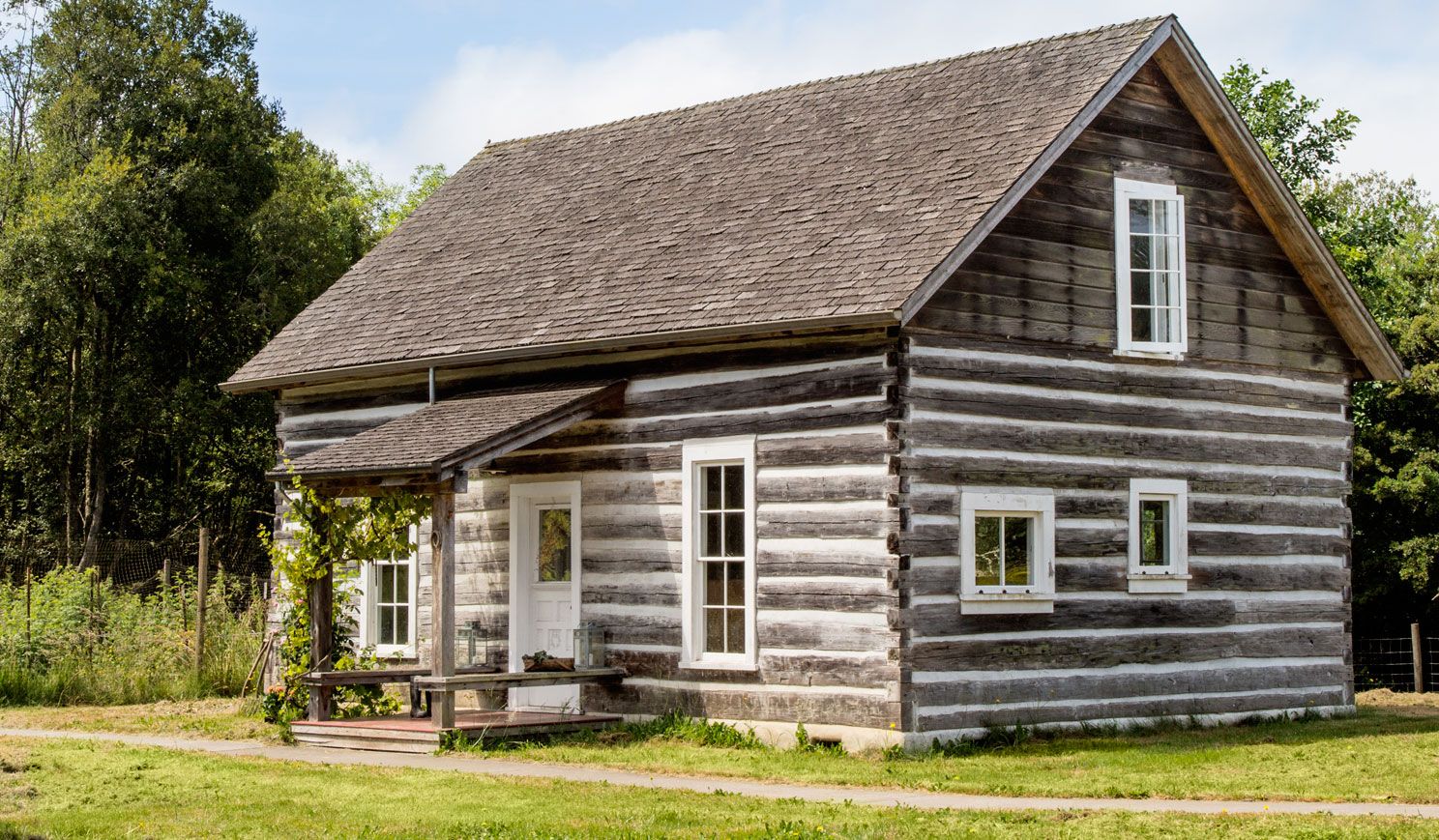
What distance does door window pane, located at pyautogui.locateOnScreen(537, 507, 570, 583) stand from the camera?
1825 cm

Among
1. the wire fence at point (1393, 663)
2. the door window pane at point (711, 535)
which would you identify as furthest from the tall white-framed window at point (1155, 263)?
the wire fence at point (1393, 663)

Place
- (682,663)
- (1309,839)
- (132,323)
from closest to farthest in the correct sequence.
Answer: (1309,839)
(682,663)
(132,323)

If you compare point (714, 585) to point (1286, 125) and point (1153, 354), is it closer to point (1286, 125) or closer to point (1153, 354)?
point (1153, 354)

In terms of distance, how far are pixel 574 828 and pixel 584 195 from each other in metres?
12.1

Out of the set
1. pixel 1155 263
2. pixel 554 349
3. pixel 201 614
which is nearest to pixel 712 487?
pixel 554 349

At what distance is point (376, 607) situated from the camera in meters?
20.5

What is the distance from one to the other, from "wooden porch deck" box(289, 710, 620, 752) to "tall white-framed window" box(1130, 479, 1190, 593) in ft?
18.0

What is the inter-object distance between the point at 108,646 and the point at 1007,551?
12.2 m

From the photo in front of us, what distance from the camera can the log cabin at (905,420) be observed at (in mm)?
15734

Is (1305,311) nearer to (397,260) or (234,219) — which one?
(397,260)

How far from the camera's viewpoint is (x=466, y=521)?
62.5ft

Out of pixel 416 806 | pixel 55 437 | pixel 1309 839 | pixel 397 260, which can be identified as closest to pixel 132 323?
pixel 55 437

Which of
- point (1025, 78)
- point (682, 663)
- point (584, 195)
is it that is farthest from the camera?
point (584, 195)

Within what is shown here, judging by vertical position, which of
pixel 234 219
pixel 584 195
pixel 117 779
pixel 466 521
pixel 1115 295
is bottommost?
pixel 117 779
